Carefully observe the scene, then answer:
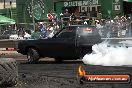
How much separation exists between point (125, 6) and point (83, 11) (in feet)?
12.5

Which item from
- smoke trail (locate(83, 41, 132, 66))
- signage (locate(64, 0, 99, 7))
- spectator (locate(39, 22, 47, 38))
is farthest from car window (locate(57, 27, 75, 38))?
signage (locate(64, 0, 99, 7))

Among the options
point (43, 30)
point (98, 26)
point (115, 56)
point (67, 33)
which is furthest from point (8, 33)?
point (115, 56)

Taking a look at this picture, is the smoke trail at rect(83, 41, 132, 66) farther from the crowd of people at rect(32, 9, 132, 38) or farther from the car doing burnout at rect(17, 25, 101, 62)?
the crowd of people at rect(32, 9, 132, 38)

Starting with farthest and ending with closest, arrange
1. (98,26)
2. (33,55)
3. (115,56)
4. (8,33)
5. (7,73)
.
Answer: (8,33) → (98,26) → (33,55) → (7,73) → (115,56)

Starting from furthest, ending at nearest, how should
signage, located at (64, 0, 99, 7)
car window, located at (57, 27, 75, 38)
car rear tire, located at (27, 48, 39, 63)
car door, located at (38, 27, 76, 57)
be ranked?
signage, located at (64, 0, 99, 7) → car rear tire, located at (27, 48, 39, 63) → car window, located at (57, 27, 75, 38) → car door, located at (38, 27, 76, 57)

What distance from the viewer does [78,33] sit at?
16125 millimetres

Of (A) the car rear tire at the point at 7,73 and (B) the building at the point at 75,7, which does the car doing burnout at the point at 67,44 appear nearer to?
(A) the car rear tire at the point at 7,73

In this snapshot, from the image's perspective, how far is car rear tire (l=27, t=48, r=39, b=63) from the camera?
1697 cm

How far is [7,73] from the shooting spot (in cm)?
769

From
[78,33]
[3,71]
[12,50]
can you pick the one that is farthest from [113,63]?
[12,50]

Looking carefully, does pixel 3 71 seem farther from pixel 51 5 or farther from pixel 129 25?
pixel 51 5

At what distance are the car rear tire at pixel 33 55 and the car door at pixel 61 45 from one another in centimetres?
42

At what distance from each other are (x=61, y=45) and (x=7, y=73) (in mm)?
8694

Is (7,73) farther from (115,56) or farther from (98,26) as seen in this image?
(98,26)
